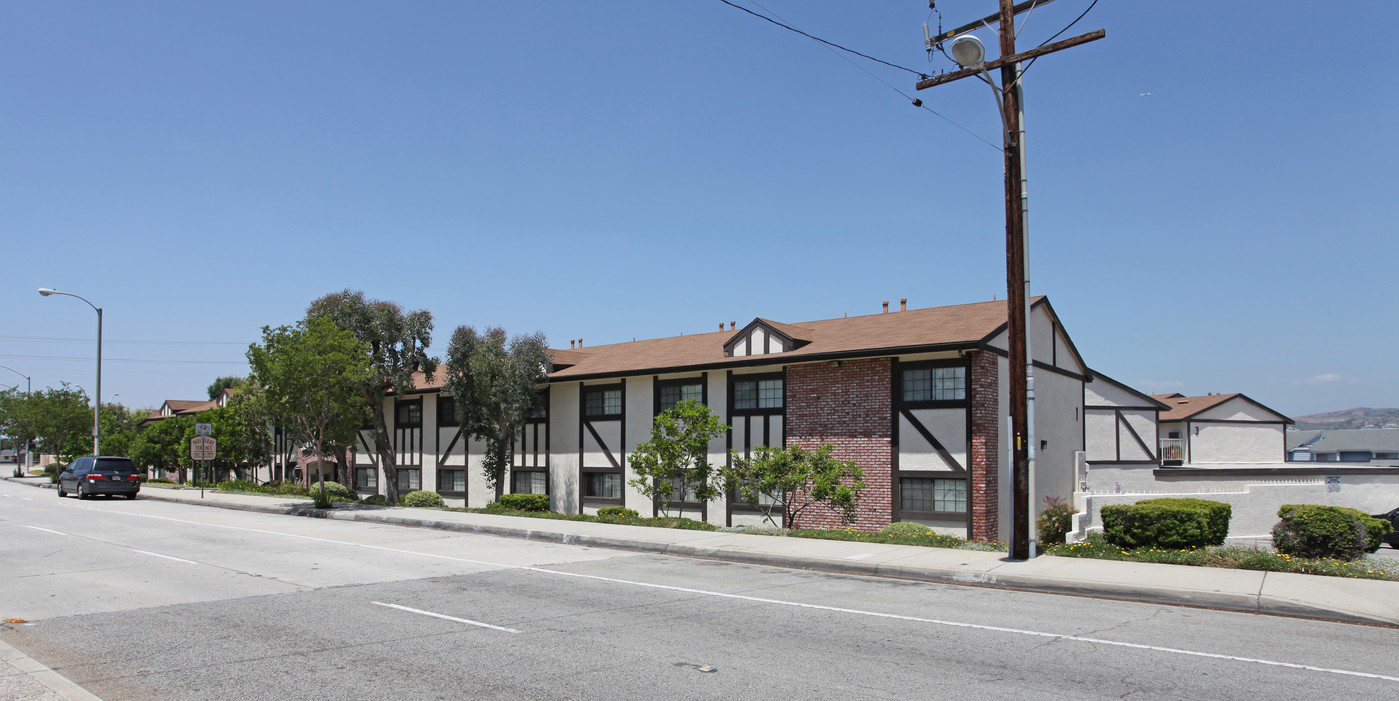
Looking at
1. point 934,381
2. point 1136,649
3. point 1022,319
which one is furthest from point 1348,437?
point 1136,649

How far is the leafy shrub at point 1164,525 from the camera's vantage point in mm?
16031

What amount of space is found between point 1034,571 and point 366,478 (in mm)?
32749

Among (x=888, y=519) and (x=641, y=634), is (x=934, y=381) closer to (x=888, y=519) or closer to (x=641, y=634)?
(x=888, y=519)

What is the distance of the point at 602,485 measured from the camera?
2938 cm

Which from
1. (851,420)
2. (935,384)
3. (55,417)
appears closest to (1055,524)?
(935,384)

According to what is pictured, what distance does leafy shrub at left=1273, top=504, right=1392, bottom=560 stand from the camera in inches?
579

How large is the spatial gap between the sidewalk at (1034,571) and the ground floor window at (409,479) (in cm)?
1558

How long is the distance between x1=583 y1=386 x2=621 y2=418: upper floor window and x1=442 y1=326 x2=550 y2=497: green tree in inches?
69.6

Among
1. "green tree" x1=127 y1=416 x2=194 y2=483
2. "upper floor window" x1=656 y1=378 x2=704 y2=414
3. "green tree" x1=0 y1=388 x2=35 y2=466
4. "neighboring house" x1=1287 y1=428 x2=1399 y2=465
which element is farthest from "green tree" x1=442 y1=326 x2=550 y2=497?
"neighboring house" x1=1287 y1=428 x2=1399 y2=465

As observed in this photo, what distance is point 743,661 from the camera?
8000 mm

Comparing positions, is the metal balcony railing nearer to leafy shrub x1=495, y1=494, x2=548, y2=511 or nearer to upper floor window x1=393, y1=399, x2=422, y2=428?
leafy shrub x1=495, y1=494, x2=548, y2=511

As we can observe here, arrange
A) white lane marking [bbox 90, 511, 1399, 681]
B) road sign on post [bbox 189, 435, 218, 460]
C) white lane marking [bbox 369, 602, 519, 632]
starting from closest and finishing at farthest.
Result: white lane marking [bbox 90, 511, 1399, 681] < white lane marking [bbox 369, 602, 519, 632] < road sign on post [bbox 189, 435, 218, 460]

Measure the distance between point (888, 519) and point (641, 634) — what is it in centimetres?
1389

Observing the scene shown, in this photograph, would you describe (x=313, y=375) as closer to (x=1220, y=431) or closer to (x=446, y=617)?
(x=446, y=617)
